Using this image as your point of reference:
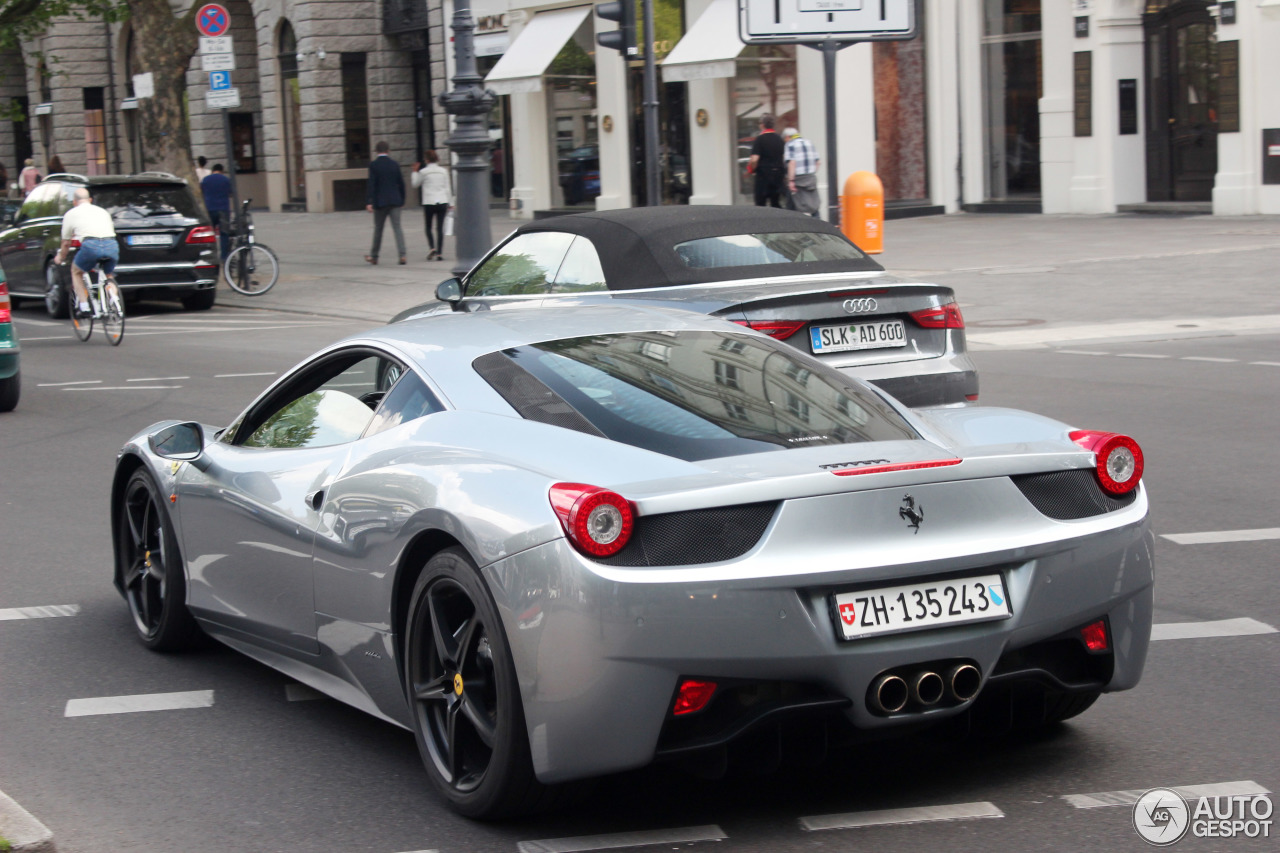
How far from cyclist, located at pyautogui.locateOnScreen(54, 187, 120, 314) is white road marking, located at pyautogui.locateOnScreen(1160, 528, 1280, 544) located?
516 inches

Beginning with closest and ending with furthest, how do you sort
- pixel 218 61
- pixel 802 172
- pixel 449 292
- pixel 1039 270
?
pixel 449 292 < pixel 1039 270 < pixel 218 61 < pixel 802 172

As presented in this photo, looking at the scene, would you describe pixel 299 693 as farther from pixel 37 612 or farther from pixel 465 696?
pixel 37 612

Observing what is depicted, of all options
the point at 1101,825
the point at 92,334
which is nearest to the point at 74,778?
the point at 1101,825

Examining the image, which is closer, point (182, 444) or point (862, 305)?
point (182, 444)

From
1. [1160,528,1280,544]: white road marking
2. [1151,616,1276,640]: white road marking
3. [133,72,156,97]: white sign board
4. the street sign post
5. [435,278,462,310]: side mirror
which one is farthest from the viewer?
[133,72,156,97]: white sign board

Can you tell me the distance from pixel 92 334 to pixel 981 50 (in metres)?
17.9

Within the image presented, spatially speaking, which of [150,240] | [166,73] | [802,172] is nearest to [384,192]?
[166,73]

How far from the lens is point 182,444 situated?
557 centimetres

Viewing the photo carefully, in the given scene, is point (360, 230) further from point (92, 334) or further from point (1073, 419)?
point (1073, 419)

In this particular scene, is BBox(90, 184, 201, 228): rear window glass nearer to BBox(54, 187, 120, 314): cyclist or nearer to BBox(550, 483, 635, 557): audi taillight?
BBox(54, 187, 120, 314): cyclist

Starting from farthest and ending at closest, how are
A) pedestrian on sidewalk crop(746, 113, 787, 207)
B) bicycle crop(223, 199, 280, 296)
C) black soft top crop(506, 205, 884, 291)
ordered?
pedestrian on sidewalk crop(746, 113, 787, 207), bicycle crop(223, 199, 280, 296), black soft top crop(506, 205, 884, 291)
